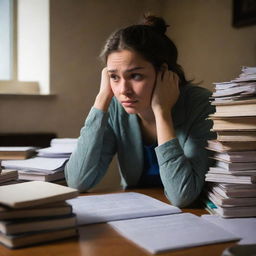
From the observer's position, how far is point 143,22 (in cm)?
154

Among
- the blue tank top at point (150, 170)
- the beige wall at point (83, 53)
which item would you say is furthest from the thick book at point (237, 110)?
the beige wall at point (83, 53)

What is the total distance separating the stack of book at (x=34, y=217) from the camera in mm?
803

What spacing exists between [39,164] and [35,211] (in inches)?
26.4

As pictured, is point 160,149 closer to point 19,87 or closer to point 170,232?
point 170,232

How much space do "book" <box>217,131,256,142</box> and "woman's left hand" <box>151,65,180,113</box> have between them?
1.00 ft

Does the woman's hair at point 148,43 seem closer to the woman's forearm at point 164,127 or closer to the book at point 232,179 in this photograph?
the woman's forearm at point 164,127

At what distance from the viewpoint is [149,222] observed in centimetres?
96

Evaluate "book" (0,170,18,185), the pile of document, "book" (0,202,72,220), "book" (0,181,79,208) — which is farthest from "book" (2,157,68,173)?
"book" (0,202,72,220)

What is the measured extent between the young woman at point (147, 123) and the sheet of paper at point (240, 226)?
15cm

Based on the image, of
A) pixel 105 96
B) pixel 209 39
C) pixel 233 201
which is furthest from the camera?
pixel 209 39

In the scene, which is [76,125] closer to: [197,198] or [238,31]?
[238,31]

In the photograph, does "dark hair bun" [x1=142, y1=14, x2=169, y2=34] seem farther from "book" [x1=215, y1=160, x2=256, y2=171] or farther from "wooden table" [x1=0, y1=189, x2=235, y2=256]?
"wooden table" [x1=0, y1=189, x2=235, y2=256]

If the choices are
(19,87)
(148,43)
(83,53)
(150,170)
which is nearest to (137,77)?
(148,43)

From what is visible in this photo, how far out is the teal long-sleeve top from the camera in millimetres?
1220
